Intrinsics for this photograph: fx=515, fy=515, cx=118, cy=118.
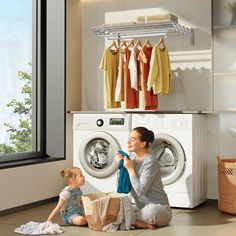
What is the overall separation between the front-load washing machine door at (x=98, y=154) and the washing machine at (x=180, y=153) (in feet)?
1.20

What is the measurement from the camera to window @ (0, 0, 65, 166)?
4801mm

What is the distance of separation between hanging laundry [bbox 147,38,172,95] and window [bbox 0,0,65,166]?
99 centimetres

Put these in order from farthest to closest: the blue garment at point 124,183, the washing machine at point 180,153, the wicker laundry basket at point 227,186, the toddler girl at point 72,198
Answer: the washing machine at point 180,153 → the wicker laundry basket at point 227,186 → the blue garment at point 124,183 → the toddler girl at point 72,198

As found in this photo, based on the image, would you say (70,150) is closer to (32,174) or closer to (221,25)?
(32,174)

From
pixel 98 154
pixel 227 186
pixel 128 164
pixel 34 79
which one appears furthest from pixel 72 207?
pixel 34 79

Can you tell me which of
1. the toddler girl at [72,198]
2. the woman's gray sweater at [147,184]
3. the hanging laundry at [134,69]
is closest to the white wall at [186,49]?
the hanging laundry at [134,69]

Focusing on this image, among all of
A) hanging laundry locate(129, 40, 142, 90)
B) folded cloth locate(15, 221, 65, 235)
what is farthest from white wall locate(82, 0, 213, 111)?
folded cloth locate(15, 221, 65, 235)

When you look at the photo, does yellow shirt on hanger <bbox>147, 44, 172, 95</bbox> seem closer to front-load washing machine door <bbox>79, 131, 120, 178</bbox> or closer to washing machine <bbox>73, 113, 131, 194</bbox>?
washing machine <bbox>73, 113, 131, 194</bbox>

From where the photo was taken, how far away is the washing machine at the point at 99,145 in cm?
477

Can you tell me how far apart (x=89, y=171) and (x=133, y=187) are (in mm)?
1131

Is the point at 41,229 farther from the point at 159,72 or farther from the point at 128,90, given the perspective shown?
the point at 159,72

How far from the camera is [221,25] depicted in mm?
4781

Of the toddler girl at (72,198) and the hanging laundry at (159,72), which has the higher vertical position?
the hanging laundry at (159,72)

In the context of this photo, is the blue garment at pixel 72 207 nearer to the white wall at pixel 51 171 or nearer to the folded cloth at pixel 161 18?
the white wall at pixel 51 171
